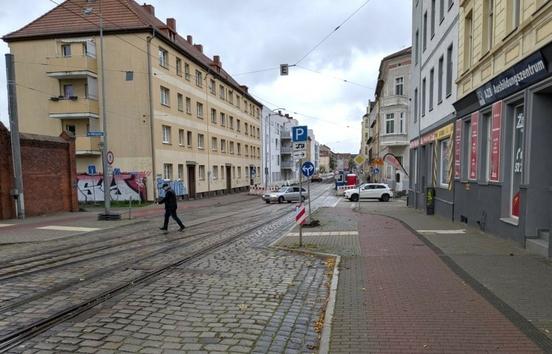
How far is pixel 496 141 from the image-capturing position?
11094 millimetres

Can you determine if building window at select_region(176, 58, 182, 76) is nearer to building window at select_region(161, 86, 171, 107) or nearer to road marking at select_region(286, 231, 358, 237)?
building window at select_region(161, 86, 171, 107)

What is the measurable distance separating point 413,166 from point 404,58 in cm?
2211

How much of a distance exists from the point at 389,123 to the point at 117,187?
2637 centimetres

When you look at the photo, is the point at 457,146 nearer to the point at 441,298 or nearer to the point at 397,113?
the point at 441,298

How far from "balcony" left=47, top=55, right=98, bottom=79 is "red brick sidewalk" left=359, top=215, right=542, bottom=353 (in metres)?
28.2

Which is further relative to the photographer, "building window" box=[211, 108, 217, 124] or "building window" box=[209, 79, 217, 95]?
"building window" box=[211, 108, 217, 124]

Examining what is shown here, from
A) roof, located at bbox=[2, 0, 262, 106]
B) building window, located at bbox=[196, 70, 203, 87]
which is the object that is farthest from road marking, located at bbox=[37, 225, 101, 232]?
building window, located at bbox=[196, 70, 203, 87]

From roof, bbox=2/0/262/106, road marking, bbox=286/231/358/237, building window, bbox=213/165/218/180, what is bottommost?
road marking, bbox=286/231/358/237

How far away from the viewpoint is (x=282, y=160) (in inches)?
3280

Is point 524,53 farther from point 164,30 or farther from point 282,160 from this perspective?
point 282,160

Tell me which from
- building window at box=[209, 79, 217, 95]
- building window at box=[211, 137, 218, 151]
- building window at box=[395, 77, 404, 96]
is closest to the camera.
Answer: building window at box=[395, 77, 404, 96]

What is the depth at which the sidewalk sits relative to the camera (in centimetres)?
436

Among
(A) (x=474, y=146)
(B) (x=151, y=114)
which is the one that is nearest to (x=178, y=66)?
(B) (x=151, y=114)

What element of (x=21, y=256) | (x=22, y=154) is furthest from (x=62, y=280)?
(x=22, y=154)
